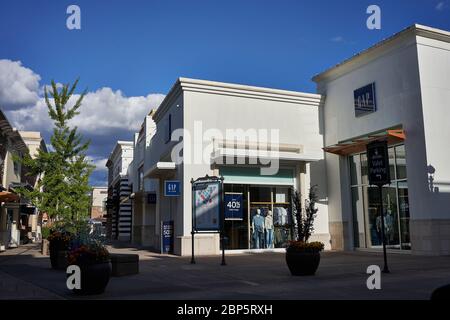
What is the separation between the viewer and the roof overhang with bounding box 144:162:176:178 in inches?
848

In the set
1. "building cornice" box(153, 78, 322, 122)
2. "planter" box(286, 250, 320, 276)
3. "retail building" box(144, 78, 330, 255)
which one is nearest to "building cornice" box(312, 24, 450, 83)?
"building cornice" box(153, 78, 322, 122)

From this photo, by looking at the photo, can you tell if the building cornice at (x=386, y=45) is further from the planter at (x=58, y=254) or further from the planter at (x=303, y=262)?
the planter at (x=58, y=254)

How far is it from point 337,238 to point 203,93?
31.7 feet

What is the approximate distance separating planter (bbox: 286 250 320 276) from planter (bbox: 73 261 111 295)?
197 inches

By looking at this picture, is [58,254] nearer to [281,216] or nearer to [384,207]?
[281,216]

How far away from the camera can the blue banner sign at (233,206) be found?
64.9 ft

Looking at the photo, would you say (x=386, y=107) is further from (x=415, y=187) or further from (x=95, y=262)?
(x=95, y=262)

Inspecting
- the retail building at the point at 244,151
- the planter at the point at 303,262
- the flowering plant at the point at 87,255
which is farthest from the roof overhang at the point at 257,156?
the flowering plant at the point at 87,255

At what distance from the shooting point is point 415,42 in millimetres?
18859

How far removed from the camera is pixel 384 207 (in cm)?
2022

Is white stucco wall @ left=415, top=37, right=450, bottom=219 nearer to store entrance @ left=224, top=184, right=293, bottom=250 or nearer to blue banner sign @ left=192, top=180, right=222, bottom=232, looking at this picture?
store entrance @ left=224, top=184, right=293, bottom=250

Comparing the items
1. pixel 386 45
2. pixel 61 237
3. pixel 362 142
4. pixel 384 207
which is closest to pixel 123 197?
pixel 61 237

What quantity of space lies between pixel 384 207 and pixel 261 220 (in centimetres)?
554
